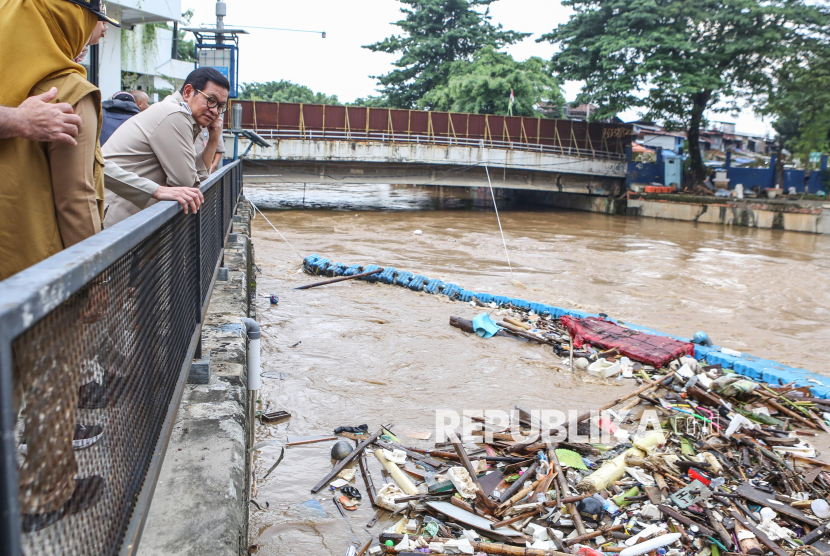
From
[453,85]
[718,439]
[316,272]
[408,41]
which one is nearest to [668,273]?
[316,272]

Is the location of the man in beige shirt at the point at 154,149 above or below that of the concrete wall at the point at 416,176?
below

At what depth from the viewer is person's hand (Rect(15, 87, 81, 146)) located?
1872 millimetres

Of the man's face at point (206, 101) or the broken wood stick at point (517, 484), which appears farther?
the broken wood stick at point (517, 484)

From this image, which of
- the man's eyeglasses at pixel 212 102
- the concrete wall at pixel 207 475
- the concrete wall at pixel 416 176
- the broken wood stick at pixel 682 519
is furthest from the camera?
the concrete wall at pixel 416 176

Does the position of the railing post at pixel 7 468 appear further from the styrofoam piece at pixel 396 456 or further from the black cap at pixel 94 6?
the styrofoam piece at pixel 396 456

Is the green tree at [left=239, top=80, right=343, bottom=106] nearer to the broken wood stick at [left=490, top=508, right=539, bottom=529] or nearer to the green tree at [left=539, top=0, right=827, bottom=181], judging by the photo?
the green tree at [left=539, top=0, right=827, bottom=181]

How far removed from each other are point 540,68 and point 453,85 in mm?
5488

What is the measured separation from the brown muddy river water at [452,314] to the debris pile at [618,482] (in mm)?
275

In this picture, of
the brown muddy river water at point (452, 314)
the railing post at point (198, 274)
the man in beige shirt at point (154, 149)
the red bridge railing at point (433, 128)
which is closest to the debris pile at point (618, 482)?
the brown muddy river water at point (452, 314)

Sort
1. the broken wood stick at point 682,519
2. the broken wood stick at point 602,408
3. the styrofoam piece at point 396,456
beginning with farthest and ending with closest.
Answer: the broken wood stick at point 602,408 → the styrofoam piece at point 396,456 → the broken wood stick at point 682,519

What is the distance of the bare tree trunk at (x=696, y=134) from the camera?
3209 cm

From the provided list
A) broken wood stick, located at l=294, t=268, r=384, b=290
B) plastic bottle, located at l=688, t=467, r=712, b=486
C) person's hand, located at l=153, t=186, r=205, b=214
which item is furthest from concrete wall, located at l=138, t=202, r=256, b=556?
broken wood stick, located at l=294, t=268, r=384, b=290

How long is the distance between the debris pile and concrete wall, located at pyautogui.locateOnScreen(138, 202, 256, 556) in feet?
3.57

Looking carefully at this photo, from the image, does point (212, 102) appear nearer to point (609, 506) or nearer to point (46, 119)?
point (46, 119)
